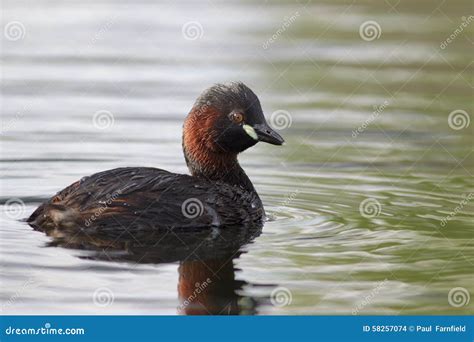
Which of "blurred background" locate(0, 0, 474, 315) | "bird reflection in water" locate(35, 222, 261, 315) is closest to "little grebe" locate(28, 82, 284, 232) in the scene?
"bird reflection in water" locate(35, 222, 261, 315)

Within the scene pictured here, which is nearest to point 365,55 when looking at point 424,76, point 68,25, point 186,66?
point 424,76

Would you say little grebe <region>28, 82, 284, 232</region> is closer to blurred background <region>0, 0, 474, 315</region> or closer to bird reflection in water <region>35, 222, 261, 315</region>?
bird reflection in water <region>35, 222, 261, 315</region>

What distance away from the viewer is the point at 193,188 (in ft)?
38.4

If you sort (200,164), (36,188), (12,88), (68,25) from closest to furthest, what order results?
(200,164) < (36,188) < (12,88) < (68,25)

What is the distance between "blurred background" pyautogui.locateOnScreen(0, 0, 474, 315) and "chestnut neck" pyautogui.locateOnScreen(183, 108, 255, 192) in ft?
2.06

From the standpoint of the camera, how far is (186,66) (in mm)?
18297

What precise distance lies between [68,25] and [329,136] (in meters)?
6.69

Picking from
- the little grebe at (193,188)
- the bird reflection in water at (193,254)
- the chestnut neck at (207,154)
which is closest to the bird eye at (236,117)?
the little grebe at (193,188)

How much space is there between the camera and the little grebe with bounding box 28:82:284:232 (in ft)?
37.2

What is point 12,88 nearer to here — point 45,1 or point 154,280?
point 45,1

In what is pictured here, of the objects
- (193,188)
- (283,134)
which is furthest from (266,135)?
(283,134)

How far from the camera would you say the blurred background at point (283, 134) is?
999 centimetres

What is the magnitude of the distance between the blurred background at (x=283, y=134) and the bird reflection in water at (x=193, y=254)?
0.32 ft

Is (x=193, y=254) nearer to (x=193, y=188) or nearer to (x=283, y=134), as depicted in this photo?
(x=193, y=188)
